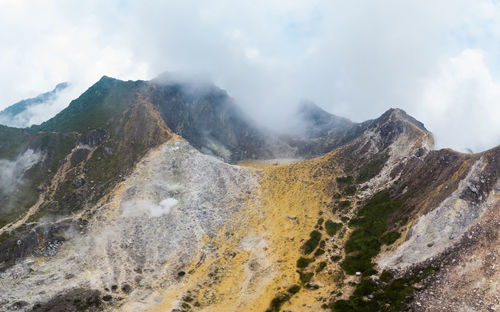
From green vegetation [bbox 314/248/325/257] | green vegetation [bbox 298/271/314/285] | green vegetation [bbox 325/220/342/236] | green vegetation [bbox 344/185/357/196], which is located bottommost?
green vegetation [bbox 298/271/314/285]

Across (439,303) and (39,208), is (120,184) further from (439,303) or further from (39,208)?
(439,303)

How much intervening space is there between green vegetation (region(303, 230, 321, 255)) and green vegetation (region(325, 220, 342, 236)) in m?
3.15

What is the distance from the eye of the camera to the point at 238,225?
99.8 m

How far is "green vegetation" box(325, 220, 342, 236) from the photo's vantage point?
289ft

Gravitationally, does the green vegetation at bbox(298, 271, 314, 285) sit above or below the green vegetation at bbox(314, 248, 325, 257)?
below

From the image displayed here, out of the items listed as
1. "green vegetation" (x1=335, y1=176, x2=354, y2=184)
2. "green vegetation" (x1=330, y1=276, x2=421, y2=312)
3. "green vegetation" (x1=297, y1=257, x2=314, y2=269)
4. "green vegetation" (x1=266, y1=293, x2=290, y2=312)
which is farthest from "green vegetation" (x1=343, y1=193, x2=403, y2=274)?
"green vegetation" (x1=266, y1=293, x2=290, y2=312)

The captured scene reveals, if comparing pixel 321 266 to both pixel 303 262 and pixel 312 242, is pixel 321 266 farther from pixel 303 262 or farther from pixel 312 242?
pixel 312 242

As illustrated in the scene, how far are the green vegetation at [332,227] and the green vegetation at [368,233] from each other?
171 inches

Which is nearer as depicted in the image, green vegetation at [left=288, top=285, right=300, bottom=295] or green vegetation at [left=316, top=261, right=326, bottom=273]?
green vegetation at [left=288, top=285, right=300, bottom=295]

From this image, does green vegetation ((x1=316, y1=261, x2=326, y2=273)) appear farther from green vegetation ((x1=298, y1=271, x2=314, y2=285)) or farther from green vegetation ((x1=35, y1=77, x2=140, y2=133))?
green vegetation ((x1=35, y1=77, x2=140, y2=133))

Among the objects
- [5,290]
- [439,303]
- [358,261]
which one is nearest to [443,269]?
[439,303]

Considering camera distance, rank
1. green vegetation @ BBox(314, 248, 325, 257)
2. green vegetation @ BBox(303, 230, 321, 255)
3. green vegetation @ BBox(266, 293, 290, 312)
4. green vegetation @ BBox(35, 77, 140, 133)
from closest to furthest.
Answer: green vegetation @ BBox(266, 293, 290, 312), green vegetation @ BBox(314, 248, 325, 257), green vegetation @ BBox(303, 230, 321, 255), green vegetation @ BBox(35, 77, 140, 133)

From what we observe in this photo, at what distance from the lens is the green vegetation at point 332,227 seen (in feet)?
289

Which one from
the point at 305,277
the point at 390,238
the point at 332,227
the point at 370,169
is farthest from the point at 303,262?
the point at 370,169
